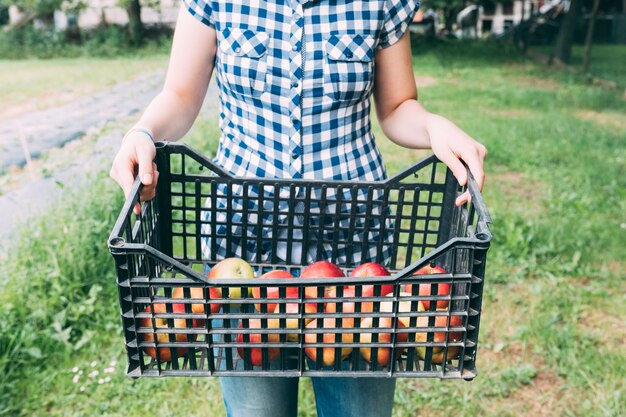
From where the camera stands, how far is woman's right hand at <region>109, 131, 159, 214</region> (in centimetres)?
134

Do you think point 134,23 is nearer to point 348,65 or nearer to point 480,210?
point 348,65

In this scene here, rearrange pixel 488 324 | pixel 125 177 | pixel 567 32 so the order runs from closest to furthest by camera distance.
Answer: pixel 125 177 → pixel 488 324 → pixel 567 32

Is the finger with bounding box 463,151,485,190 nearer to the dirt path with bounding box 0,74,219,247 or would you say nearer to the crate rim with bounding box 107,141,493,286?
the crate rim with bounding box 107,141,493,286

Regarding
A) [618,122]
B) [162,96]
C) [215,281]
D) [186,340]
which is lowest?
[618,122]

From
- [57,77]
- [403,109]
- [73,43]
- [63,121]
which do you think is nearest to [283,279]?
[403,109]

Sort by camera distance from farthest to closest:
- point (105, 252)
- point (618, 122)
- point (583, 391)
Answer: point (618, 122) → point (105, 252) → point (583, 391)

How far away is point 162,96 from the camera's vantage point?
5.57 ft

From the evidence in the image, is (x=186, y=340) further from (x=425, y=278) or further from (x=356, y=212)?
(x=356, y=212)

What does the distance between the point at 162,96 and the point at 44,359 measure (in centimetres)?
202

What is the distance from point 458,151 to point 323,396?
748 millimetres

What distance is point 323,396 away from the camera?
1727 mm

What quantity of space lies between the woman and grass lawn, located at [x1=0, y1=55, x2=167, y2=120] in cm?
995

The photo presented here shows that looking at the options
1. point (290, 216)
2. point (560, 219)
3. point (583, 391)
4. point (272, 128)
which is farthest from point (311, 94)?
point (560, 219)

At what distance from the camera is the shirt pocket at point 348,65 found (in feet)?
5.26
